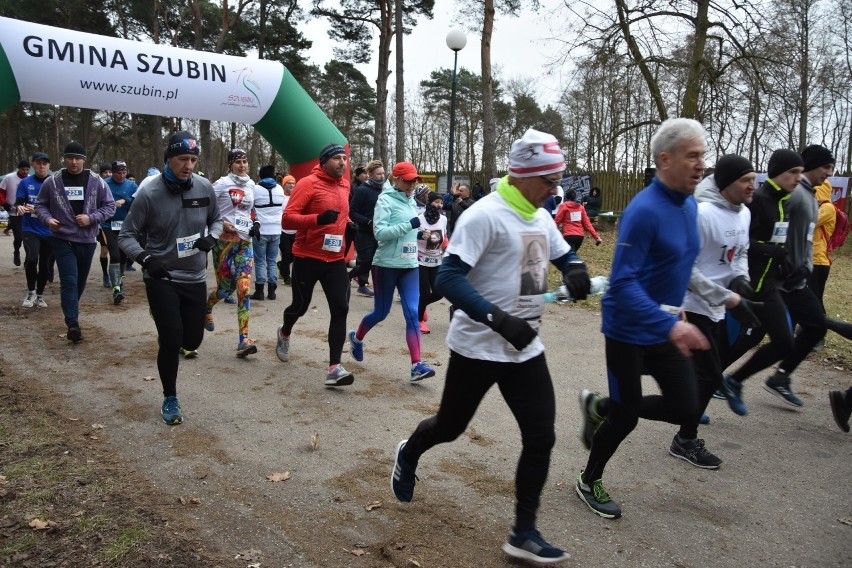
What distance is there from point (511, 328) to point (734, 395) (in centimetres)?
326

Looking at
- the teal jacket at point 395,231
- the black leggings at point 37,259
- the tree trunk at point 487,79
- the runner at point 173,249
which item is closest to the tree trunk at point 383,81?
the tree trunk at point 487,79

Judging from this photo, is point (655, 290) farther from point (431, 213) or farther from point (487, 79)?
point (487, 79)

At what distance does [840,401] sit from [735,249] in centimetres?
166

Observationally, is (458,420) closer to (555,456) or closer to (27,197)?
(555,456)

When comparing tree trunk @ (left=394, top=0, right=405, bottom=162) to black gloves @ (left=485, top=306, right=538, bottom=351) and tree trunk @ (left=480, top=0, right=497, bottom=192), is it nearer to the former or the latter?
tree trunk @ (left=480, top=0, right=497, bottom=192)

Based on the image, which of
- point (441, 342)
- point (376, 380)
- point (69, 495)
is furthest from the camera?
point (441, 342)

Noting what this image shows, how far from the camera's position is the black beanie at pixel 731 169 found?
419 centimetres

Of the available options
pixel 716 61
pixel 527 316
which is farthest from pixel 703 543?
pixel 716 61

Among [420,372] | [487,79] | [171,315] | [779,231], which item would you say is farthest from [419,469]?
[487,79]

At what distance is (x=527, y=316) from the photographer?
10.2 feet

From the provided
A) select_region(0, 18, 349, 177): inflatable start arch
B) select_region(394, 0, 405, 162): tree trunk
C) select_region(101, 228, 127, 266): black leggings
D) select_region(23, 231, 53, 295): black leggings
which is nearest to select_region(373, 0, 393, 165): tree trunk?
select_region(394, 0, 405, 162): tree trunk

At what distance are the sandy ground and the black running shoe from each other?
56 mm

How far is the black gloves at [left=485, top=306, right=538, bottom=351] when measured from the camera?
2725mm

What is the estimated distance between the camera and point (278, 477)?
13.0 ft
